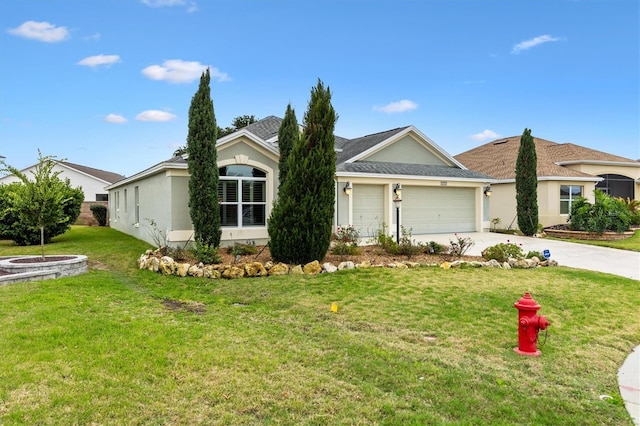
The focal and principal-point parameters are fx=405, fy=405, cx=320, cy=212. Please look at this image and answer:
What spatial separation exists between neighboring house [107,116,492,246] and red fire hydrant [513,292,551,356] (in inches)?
365

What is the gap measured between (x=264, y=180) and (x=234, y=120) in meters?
28.9

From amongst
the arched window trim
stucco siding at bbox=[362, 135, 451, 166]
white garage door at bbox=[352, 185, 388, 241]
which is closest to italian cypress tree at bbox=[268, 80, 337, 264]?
the arched window trim

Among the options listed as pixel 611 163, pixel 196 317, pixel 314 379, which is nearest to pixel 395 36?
pixel 196 317

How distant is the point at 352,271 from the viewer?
920 cm

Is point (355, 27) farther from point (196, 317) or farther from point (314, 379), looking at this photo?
point (314, 379)

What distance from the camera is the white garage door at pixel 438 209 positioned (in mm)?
18078

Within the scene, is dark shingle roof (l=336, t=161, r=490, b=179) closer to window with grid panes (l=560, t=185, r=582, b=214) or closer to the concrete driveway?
the concrete driveway

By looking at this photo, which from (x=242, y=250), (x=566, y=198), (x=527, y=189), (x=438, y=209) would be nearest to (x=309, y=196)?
(x=242, y=250)

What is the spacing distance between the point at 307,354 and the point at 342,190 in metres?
11.7

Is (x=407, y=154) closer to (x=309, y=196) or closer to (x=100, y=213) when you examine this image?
(x=309, y=196)

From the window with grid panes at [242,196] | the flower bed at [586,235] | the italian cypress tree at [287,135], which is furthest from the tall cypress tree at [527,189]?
the window with grid panes at [242,196]

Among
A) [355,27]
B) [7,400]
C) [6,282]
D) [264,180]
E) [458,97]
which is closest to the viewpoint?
[7,400]

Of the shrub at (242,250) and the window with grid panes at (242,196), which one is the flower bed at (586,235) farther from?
the shrub at (242,250)

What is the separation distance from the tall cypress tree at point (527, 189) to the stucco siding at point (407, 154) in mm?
3631
